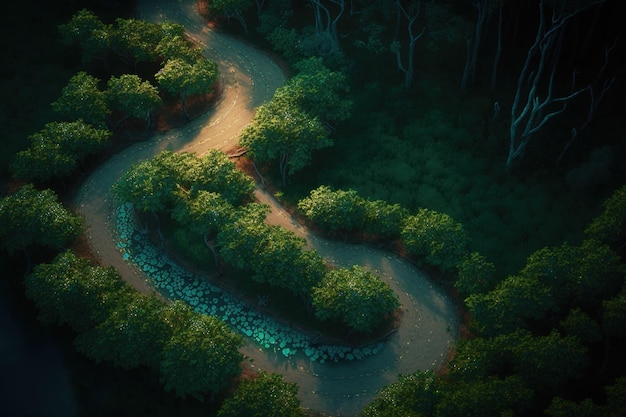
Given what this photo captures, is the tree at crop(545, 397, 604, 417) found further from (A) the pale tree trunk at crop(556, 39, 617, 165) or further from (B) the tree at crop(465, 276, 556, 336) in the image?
(A) the pale tree trunk at crop(556, 39, 617, 165)

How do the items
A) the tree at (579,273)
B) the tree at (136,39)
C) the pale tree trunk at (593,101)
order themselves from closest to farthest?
1. the tree at (579,273)
2. the pale tree trunk at (593,101)
3. the tree at (136,39)

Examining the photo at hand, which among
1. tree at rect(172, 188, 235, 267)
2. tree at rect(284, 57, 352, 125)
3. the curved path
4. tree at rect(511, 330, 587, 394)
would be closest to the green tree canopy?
tree at rect(172, 188, 235, 267)

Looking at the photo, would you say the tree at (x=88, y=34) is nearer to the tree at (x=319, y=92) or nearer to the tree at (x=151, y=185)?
the tree at (x=151, y=185)

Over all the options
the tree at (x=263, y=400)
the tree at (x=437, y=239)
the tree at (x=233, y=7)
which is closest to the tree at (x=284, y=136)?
the tree at (x=437, y=239)

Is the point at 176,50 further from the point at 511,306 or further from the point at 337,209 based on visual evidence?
the point at 511,306

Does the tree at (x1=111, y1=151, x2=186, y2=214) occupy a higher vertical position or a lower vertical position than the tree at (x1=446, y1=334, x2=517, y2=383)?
lower

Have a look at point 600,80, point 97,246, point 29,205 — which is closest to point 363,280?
point 97,246

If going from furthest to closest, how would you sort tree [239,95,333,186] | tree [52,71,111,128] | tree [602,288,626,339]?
1. tree [52,71,111,128]
2. tree [239,95,333,186]
3. tree [602,288,626,339]

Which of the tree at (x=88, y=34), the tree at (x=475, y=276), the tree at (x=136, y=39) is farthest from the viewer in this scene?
the tree at (x=136, y=39)
